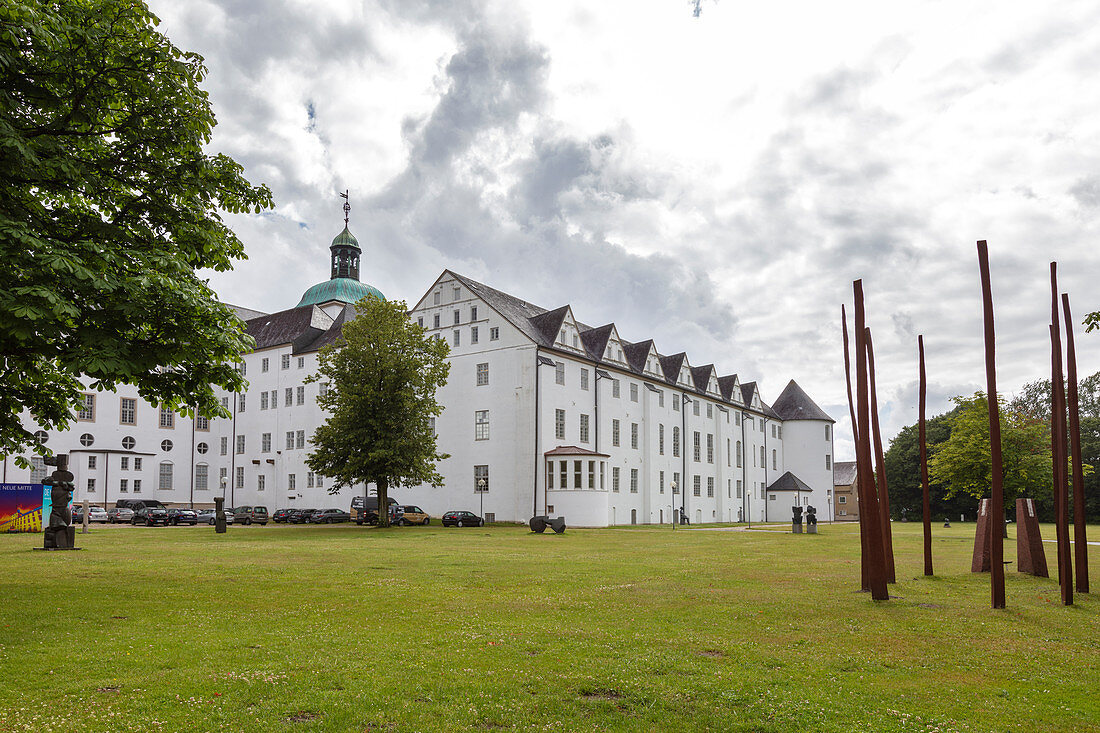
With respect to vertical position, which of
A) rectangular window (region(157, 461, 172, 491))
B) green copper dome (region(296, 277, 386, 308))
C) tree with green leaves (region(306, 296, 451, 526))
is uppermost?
green copper dome (region(296, 277, 386, 308))

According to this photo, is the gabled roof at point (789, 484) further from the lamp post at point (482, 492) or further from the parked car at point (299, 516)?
the parked car at point (299, 516)

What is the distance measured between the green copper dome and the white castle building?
1.14 feet

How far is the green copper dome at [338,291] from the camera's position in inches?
3580

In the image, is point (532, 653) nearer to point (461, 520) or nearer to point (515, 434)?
point (461, 520)

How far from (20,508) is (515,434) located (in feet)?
94.7

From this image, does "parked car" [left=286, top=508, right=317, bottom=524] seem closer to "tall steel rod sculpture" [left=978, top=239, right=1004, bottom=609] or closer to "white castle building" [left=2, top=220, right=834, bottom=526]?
"white castle building" [left=2, top=220, right=834, bottom=526]

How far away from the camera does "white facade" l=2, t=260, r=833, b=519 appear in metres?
56.2

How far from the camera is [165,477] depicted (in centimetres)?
7325

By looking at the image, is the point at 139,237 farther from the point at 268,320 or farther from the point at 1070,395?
the point at 268,320

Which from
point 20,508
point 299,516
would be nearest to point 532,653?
point 20,508

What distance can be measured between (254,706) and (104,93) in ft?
38.2

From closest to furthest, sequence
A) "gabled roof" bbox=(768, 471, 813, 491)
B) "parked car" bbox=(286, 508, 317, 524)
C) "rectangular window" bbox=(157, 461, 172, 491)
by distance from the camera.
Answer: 1. "parked car" bbox=(286, 508, 317, 524)
2. "rectangular window" bbox=(157, 461, 172, 491)
3. "gabled roof" bbox=(768, 471, 813, 491)

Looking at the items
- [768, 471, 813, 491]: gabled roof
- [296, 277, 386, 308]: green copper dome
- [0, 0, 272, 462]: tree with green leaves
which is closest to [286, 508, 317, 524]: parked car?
[296, 277, 386, 308]: green copper dome

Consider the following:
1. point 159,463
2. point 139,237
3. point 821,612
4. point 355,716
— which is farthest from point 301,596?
point 159,463
